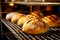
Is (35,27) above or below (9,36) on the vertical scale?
above

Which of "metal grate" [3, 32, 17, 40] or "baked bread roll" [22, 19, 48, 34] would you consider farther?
"metal grate" [3, 32, 17, 40]

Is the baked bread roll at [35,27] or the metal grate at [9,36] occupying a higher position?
the baked bread roll at [35,27]

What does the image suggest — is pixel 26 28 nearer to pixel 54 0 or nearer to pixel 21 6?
pixel 54 0

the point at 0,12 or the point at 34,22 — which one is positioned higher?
the point at 34,22

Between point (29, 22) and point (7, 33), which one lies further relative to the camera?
point (7, 33)

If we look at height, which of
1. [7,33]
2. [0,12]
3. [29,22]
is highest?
[29,22]

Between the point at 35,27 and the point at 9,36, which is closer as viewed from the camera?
the point at 35,27

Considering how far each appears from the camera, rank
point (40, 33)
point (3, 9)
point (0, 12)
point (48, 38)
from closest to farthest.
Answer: point (48, 38), point (40, 33), point (0, 12), point (3, 9)

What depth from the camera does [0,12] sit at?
2.57 meters

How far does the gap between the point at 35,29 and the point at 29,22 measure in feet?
0.32

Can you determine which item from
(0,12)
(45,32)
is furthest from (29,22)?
(0,12)

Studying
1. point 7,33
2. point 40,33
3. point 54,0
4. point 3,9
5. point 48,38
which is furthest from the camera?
point 3,9

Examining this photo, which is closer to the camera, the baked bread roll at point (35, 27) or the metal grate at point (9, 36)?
the baked bread roll at point (35, 27)

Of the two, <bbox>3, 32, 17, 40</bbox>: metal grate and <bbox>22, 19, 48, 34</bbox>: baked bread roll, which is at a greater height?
<bbox>22, 19, 48, 34</bbox>: baked bread roll
